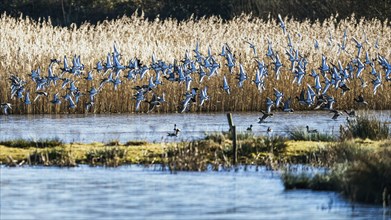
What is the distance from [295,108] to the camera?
28312mm

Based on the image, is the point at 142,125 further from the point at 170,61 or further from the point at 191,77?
the point at 170,61

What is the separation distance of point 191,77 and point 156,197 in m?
13.0

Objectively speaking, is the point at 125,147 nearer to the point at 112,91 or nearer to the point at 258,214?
the point at 258,214

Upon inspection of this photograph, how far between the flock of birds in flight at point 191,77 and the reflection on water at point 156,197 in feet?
28.4

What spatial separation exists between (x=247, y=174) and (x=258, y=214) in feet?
9.99

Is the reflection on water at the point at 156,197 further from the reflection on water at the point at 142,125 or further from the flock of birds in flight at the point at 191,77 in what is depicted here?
the flock of birds in flight at the point at 191,77

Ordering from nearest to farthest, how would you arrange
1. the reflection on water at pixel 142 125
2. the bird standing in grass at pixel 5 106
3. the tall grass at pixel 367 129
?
the tall grass at pixel 367 129, the reflection on water at pixel 142 125, the bird standing in grass at pixel 5 106

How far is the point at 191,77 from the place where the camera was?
28.3 metres

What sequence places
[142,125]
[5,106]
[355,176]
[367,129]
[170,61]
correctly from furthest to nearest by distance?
[170,61], [5,106], [142,125], [367,129], [355,176]

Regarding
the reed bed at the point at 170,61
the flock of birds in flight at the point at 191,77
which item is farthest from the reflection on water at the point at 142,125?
the reed bed at the point at 170,61

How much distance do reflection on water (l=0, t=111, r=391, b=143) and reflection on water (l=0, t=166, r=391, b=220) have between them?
3182 mm

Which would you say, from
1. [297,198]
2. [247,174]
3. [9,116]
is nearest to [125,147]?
[247,174]

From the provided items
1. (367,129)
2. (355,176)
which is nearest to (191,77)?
(367,129)

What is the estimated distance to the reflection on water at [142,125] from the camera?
22344 millimetres
